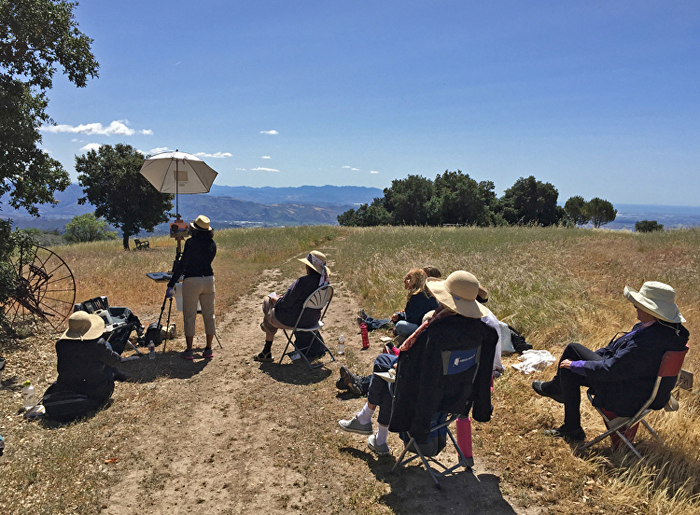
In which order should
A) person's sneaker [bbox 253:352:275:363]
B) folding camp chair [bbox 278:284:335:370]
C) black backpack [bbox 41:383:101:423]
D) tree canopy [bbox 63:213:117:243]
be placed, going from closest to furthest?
black backpack [bbox 41:383:101:423] → folding camp chair [bbox 278:284:335:370] → person's sneaker [bbox 253:352:275:363] → tree canopy [bbox 63:213:117:243]

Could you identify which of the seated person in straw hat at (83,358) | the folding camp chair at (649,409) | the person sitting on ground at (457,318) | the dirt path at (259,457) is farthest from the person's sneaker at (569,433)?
the seated person in straw hat at (83,358)

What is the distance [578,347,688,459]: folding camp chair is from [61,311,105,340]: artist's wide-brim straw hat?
5428 millimetres

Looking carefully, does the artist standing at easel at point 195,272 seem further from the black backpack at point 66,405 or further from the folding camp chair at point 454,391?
the folding camp chair at point 454,391

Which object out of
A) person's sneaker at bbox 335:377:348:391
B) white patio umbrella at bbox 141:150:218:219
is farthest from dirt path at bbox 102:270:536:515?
white patio umbrella at bbox 141:150:218:219

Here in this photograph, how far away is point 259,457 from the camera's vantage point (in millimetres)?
4078

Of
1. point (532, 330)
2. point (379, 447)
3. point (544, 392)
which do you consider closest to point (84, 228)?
point (532, 330)

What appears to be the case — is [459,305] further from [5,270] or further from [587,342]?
[5,270]

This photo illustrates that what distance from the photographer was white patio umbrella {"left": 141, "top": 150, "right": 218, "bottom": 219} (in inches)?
338

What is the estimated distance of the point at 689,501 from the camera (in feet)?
10.6

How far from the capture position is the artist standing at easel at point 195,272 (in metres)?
6.54

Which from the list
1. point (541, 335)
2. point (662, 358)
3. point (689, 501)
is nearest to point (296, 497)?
point (689, 501)

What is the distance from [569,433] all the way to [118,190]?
31501 millimetres

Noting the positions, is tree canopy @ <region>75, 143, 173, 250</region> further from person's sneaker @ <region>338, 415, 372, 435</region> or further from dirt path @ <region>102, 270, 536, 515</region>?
person's sneaker @ <region>338, 415, 372, 435</region>

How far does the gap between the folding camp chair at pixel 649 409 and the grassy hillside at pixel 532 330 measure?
15 cm
